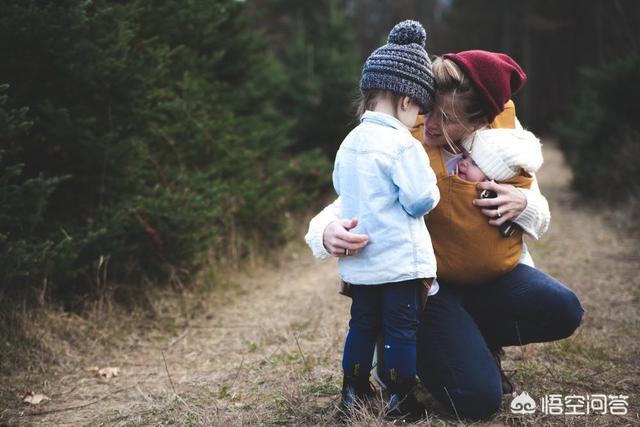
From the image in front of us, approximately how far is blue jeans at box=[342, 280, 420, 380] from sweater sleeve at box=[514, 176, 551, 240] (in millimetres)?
626

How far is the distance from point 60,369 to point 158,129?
6.76ft

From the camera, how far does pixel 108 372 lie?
3.51 metres

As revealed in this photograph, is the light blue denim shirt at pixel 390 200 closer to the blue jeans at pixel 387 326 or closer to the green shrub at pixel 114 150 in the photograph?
the blue jeans at pixel 387 326

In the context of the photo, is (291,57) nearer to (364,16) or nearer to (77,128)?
(77,128)

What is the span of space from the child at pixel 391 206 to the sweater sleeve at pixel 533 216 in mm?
532

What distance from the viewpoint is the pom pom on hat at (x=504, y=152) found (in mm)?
2499

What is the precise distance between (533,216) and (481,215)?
25cm

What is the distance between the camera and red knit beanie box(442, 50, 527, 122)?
95.3 inches

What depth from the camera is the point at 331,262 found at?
631 centimetres

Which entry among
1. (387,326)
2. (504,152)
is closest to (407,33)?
(504,152)

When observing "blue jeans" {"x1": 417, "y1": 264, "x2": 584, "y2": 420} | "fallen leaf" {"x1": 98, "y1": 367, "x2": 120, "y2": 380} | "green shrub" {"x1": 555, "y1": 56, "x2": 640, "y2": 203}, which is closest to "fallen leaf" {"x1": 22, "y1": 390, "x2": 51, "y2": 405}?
"fallen leaf" {"x1": 98, "y1": 367, "x2": 120, "y2": 380}

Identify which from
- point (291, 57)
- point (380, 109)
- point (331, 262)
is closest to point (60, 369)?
point (380, 109)

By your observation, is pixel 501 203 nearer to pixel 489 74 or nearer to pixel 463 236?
pixel 463 236

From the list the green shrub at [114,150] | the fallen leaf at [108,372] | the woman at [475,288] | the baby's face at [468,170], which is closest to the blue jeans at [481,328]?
the woman at [475,288]
